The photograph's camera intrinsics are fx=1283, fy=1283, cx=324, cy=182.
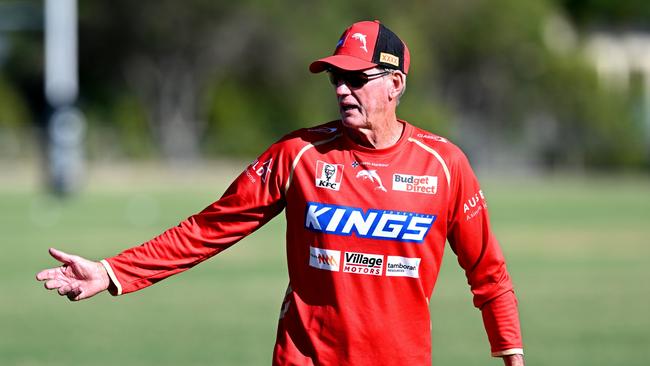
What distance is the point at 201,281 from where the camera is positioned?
18.7m

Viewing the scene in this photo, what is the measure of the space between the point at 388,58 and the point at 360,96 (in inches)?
8.6

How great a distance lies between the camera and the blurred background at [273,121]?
2108cm

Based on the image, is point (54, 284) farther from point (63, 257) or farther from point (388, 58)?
point (388, 58)

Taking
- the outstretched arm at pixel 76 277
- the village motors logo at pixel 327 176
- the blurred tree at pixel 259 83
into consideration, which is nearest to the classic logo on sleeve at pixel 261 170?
the village motors logo at pixel 327 176

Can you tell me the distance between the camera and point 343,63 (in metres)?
5.52

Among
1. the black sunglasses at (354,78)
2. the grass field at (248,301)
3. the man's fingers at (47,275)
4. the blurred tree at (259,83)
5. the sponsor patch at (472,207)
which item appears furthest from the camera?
the blurred tree at (259,83)

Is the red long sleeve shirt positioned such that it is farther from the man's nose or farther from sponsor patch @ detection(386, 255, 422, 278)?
the man's nose

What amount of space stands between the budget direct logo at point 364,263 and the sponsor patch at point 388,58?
0.85 m

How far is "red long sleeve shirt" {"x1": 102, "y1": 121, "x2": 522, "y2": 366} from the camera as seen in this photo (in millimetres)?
5574

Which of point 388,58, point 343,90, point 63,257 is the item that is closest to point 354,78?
point 343,90

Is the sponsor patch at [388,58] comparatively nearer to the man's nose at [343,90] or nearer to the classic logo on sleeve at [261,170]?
the man's nose at [343,90]

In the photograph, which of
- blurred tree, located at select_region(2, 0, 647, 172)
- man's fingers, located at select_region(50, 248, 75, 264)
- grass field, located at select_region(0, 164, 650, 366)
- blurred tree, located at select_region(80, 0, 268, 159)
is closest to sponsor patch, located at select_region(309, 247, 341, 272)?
man's fingers, located at select_region(50, 248, 75, 264)

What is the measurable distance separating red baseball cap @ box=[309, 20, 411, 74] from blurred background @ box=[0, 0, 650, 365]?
33.9 ft

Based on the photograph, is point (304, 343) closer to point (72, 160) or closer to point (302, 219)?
point (302, 219)
